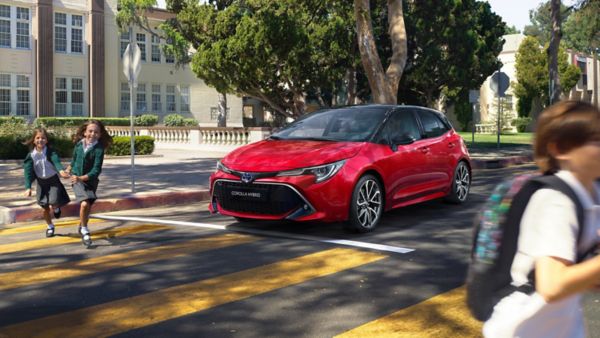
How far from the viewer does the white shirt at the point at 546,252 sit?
192cm

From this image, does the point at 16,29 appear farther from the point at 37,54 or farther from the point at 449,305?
the point at 449,305

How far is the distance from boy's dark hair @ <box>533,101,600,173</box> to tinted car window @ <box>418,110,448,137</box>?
7076 millimetres

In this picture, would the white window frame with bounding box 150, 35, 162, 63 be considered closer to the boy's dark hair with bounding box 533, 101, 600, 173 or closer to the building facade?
the building facade

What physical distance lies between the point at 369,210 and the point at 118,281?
10.6ft

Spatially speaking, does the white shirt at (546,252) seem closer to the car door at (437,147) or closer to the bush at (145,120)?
the car door at (437,147)

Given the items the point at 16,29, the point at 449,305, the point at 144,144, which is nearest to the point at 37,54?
the point at 16,29

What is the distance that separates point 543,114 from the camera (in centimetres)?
218

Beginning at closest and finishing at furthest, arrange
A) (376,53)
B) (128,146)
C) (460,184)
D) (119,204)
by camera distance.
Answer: (460,184)
(119,204)
(376,53)
(128,146)

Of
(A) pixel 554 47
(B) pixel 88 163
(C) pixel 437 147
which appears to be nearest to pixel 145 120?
(A) pixel 554 47

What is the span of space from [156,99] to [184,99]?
234 centimetres

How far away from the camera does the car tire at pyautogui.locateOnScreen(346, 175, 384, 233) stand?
7379 millimetres

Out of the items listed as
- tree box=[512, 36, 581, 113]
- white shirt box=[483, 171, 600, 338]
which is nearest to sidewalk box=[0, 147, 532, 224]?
white shirt box=[483, 171, 600, 338]

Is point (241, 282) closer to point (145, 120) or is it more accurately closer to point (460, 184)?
point (460, 184)

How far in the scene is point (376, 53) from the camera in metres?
19.5
